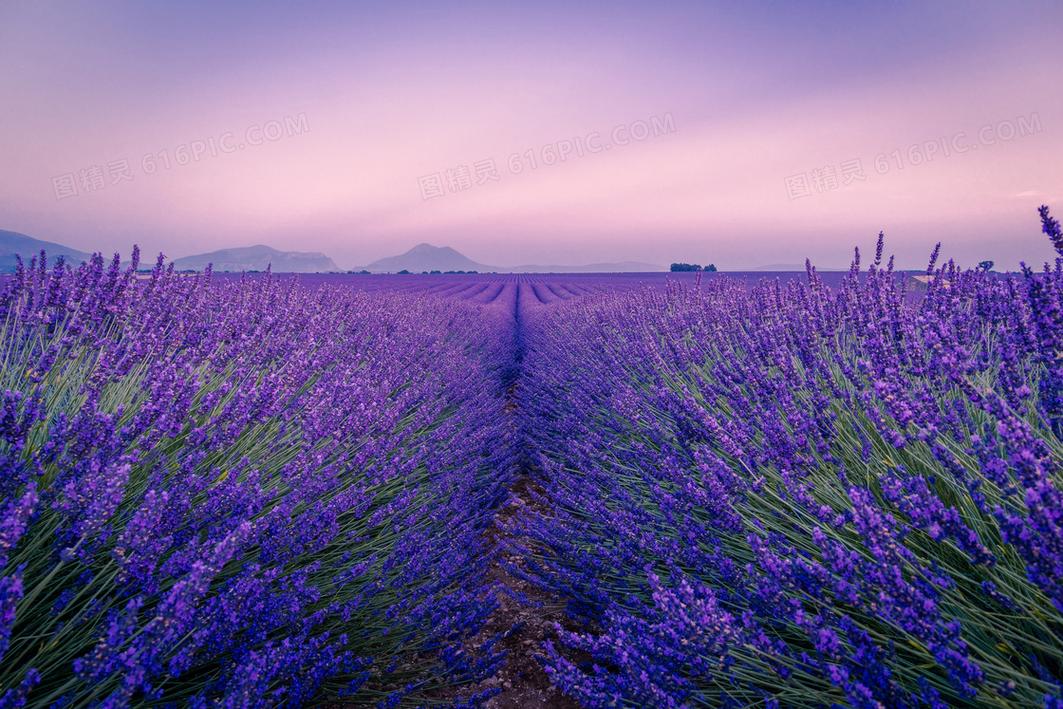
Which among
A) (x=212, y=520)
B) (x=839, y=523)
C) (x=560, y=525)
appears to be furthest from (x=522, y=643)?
(x=839, y=523)

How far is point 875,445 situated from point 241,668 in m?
1.76

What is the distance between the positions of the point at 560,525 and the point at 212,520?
131 centimetres

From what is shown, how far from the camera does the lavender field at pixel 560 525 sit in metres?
0.91

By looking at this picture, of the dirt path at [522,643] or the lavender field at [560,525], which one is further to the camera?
the dirt path at [522,643]

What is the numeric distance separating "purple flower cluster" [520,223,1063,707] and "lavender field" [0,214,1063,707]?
1 centimetres

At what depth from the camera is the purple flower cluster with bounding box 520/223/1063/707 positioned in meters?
0.89

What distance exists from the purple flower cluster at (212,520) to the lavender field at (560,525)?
0.01 m

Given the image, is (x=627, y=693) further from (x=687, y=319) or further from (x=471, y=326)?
(x=471, y=326)

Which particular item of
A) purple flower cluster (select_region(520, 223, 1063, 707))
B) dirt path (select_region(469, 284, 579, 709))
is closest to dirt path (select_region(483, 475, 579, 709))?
dirt path (select_region(469, 284, 579, 709))

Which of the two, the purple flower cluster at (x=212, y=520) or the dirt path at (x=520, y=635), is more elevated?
the purple flower cluster at (x=212, y=520)

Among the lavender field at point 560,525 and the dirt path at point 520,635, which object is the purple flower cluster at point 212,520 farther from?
the dirt path at point 520,635

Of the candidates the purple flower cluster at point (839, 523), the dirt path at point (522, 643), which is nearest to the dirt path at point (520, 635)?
the dirt path at point (522, 643)

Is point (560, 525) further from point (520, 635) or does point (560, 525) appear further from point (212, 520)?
point (212, 520)

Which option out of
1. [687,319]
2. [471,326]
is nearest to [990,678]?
[687,319]
